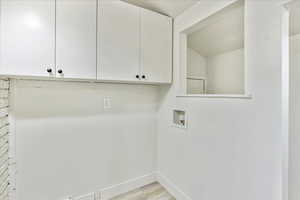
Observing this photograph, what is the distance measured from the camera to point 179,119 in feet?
6.45

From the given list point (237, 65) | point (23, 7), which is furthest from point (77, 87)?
point (237, 65)

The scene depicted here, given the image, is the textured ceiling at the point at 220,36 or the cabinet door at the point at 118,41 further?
the textured ceiling at the point at 220,36

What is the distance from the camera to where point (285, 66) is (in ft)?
3.24

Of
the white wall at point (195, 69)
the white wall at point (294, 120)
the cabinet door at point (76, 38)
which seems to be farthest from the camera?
the white wall at point (195, 69)

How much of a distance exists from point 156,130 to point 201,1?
1671 millimetres

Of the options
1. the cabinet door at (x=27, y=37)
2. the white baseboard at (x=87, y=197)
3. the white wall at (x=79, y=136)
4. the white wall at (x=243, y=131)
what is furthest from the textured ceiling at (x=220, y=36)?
the white baseboard at (x=87, y=197)

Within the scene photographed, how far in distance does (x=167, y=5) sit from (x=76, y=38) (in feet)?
3.52

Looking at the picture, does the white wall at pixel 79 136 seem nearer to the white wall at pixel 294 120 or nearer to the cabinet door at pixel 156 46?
the cabinet door at pixel 156 46

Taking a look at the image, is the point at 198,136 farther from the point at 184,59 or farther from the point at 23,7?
the point at 23,7

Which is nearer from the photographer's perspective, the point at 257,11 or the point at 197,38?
the point at 257,11

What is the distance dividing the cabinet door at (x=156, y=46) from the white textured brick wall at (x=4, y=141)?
4.28ft

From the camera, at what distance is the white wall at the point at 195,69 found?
2.64m

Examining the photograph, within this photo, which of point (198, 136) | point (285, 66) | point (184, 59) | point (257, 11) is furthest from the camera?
point (184, 59)

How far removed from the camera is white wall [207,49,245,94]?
2.29 meters
